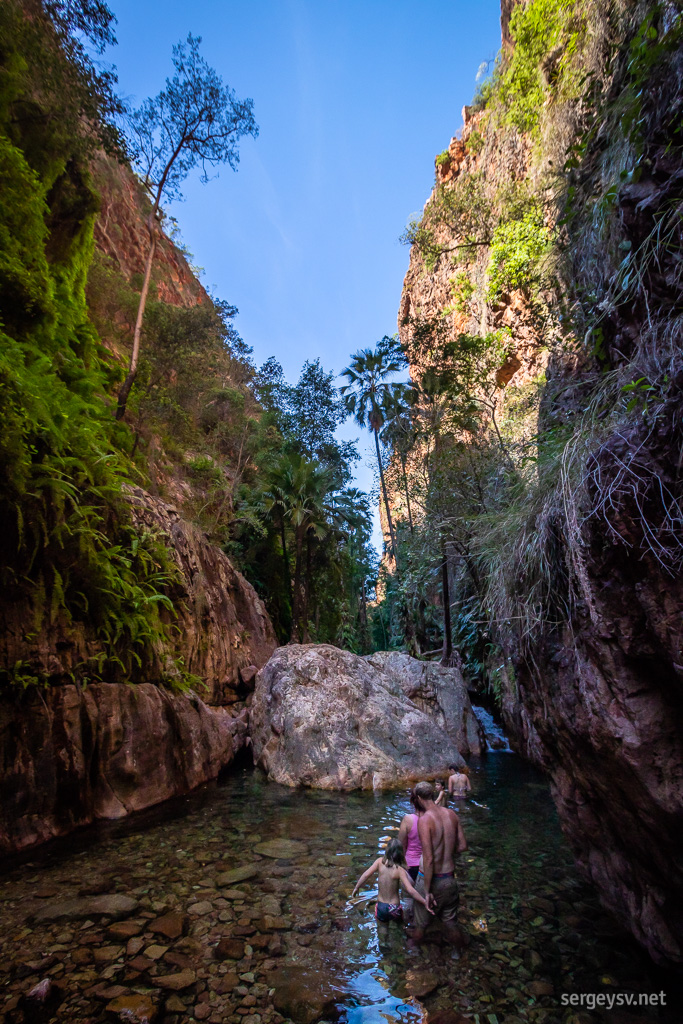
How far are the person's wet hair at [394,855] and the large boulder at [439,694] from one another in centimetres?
843

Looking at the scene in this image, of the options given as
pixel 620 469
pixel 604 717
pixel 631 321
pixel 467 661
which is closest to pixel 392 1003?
pixel 604 717

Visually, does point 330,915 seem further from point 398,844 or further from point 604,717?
point 604,717

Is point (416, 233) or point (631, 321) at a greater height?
point (416, 233)

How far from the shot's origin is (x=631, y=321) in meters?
3.80

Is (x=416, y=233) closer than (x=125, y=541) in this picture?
No

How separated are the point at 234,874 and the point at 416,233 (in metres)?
16.6

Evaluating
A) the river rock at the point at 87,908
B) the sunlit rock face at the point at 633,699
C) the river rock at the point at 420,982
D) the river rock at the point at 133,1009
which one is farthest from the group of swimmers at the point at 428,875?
the river rock at the point at 87,908

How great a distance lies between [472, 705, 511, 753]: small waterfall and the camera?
14282mm

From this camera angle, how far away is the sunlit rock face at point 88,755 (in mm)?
4922

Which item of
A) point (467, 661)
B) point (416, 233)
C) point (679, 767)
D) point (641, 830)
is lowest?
point (641, 830)

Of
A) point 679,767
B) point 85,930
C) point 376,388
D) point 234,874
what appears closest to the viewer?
point 679,767

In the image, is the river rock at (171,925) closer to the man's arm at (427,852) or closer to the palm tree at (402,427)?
the man's arm at (427,852)

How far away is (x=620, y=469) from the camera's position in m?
2.89

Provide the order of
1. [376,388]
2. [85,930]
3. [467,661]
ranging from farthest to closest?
[376,388], [467,661], [85,930]
